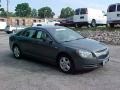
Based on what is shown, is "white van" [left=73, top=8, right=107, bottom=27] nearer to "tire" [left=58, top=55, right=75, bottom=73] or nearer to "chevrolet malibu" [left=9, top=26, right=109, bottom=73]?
"chevrolet malibu" [left=9, top=26, right=109, bottom=73]

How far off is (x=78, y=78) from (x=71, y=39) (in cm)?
185

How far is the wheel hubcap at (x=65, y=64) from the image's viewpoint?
8086mm

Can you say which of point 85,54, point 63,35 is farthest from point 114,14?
point 85,54

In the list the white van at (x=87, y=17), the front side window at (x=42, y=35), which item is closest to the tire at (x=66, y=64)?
the front side window at (x=42, y=35)

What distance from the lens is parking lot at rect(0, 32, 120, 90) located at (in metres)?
6.75

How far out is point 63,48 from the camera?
8.21 meters

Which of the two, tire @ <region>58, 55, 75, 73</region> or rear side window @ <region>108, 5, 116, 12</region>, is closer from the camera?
tire @ <region>58, 55, 75, 73</region>

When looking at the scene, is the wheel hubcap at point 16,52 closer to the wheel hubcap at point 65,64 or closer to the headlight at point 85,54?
the wheel hubcap at point 65,64

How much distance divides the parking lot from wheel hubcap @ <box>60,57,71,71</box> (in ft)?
0.66

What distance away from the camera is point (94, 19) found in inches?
1028

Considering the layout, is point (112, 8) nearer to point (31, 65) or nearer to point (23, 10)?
point (31, 65)

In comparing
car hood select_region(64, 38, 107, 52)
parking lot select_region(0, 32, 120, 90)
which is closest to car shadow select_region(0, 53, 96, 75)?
parking lot select_region(0, 32, 120, 90)

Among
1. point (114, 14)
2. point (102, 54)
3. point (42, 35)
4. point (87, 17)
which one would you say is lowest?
point (102, 54)

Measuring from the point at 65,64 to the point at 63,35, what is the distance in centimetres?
135
